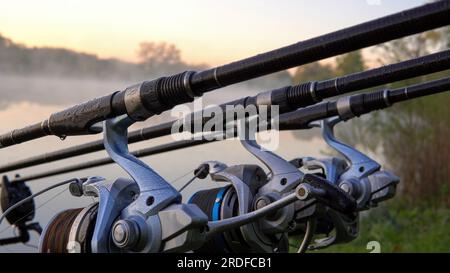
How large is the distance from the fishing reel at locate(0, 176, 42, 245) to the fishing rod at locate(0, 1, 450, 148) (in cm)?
163

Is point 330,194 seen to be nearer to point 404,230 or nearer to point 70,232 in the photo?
point 70,232

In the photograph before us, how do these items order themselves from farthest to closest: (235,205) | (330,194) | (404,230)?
(404,230) → (235,205) → (330,194)

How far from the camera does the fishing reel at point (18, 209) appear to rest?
3396 mm

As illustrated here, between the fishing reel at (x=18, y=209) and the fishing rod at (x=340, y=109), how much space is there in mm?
490

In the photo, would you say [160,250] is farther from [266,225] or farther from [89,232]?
[266,225]

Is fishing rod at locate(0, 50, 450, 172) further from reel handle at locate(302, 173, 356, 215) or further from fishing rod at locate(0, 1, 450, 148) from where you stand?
fishing rod at locate(0, 1, 450, 148)

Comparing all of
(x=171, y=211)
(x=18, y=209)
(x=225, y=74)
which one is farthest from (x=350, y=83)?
(x=18, y=209)

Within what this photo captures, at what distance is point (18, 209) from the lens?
3396 mm

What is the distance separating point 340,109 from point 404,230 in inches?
161

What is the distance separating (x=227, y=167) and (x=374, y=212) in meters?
4.93

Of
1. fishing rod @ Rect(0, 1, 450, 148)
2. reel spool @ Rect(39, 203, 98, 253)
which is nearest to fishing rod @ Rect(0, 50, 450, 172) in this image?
fishing rod @ Rect(0, 1, 450, 148)

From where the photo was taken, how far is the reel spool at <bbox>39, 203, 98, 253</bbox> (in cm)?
164

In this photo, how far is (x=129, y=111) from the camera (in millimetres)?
1629

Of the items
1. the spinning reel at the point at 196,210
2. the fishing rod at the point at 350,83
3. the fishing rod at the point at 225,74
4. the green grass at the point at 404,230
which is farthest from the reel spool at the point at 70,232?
the green grass at the point at 404,230
